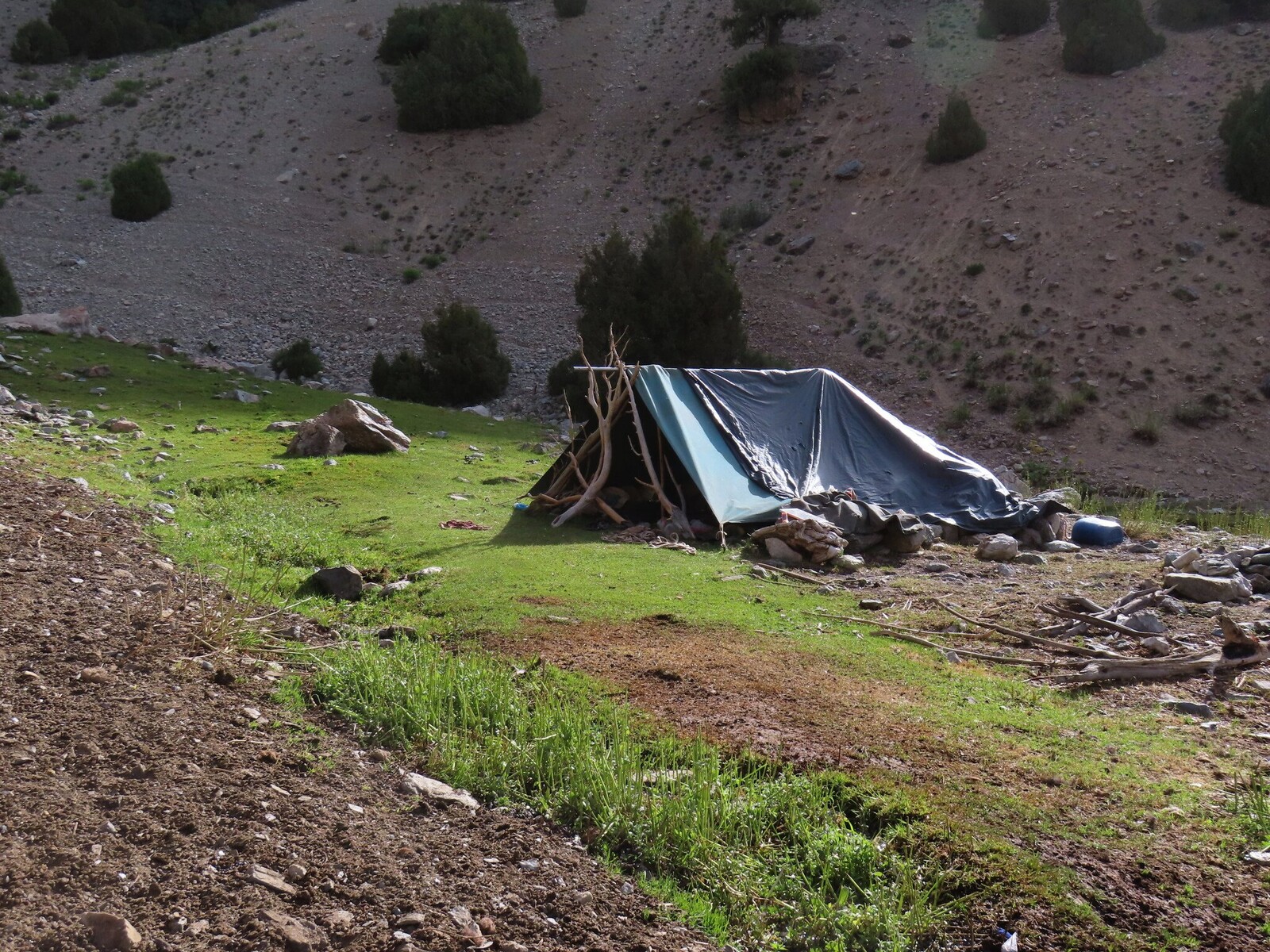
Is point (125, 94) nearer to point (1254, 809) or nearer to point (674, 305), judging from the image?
point (674, 305)

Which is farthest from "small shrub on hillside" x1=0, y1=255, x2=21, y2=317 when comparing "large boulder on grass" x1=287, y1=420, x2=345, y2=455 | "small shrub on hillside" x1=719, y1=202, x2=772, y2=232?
"small shrub on hillside" x1=719, y1=202, x2=772, y2=232

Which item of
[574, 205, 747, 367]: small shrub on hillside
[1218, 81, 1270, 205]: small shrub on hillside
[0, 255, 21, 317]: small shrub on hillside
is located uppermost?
[1218, 81, 1270, 205]: small shrub on hillside

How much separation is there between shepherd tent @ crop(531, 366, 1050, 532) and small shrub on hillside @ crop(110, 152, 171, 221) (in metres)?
35.0

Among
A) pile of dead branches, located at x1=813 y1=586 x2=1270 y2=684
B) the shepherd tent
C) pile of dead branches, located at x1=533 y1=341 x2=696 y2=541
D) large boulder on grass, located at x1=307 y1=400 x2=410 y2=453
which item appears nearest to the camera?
pile of dead branches, located at x1=813 y1=586 x2=1270 y2=684

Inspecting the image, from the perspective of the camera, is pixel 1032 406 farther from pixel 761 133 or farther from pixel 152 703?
pixel 152 703

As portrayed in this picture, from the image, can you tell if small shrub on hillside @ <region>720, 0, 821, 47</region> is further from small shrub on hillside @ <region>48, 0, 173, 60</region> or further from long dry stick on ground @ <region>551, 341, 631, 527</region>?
long dry stick on ground @ <region>551, 341, 631, 527</region>

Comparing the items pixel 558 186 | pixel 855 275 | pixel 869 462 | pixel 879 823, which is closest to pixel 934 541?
pixel 869 462

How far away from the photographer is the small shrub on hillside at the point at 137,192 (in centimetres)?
4103

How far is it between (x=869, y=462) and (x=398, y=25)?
4732cm

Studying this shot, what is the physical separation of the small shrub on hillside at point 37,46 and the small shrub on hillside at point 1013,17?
151ft

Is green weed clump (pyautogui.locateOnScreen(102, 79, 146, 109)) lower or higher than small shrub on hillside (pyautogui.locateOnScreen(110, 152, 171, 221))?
higher

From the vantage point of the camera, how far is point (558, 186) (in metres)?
43.8

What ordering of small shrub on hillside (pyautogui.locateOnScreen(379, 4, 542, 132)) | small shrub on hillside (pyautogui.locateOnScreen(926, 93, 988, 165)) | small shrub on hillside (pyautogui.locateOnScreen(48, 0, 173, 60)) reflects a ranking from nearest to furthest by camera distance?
small shrub on hillside (pyautogui.locateOnScreen(926, 93, 988, 165))
small shrub on hillside (pyautogui.locateOnScreen(379, 4, 542, 132))
small shrub on hillside (pyautogui.locateOnScreen(48, 0, 173, 60))

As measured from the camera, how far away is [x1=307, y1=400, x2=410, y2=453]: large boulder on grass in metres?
15.9
